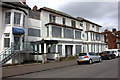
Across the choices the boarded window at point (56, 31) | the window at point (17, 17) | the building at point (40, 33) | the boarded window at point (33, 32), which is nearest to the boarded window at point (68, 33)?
the building at point (40, 33)

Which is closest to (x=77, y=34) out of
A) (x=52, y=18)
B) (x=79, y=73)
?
(x=52, y=18)

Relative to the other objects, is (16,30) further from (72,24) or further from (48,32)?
(72,24)

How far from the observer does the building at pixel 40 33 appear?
15836mm

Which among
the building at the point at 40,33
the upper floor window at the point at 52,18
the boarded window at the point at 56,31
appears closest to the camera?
the building at the point at 40,33

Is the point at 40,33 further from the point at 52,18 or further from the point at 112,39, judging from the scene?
the point at 112,39

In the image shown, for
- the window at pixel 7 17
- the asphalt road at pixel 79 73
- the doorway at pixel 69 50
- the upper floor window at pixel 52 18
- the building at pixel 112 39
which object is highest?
the upper floor window at pixel 52 18

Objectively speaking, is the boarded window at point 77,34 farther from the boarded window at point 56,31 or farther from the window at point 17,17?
the window at point 17,17

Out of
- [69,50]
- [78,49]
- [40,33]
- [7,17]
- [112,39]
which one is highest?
[7,17]

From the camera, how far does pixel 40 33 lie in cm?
2098

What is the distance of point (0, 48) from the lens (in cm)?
1555

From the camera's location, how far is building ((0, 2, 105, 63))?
52.0 ft

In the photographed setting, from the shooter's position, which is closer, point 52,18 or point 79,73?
point 79,73

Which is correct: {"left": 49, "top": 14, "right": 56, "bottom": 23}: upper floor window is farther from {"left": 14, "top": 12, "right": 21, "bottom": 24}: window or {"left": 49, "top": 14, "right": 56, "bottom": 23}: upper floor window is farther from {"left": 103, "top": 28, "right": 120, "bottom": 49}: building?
{"left": 103, "top": 28, "right": 120, "bottom": 49}: building

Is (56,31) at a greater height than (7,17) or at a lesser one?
lesser
